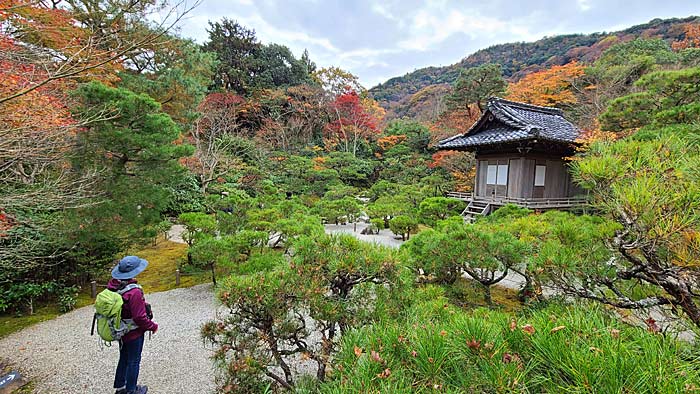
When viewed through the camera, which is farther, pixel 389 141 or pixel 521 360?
pixel 389 141

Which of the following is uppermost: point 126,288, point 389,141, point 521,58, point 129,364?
point 521,58

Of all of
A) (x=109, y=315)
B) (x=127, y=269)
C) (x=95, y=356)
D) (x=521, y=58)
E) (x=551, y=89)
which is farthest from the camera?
(x=521, y=58)

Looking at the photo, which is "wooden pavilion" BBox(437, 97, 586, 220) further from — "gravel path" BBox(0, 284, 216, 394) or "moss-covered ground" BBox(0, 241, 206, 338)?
"gravel path" BBox(0, 284, 216, 394)

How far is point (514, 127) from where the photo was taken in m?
8.99

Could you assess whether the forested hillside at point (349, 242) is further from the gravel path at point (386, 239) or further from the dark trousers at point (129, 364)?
the dark trousers at point (129, 364)

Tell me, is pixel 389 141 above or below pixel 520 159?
above

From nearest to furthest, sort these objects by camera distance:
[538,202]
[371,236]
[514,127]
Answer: [514,127] → [538,202] → [371,236]

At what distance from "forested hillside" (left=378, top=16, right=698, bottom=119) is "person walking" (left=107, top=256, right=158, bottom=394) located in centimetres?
2814

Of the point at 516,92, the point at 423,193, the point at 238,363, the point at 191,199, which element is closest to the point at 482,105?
the point at 516,92

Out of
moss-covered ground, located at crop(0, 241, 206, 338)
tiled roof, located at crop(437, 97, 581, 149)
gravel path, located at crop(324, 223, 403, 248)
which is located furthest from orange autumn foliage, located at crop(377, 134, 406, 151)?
moss-covered ground, located at crop(0, 241, 206, 338)

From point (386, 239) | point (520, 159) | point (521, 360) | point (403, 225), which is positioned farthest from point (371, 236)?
point (521, 360)

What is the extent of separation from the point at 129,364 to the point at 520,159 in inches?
396

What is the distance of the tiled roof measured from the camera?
8.37 m

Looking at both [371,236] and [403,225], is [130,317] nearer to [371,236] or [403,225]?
[403,225]
